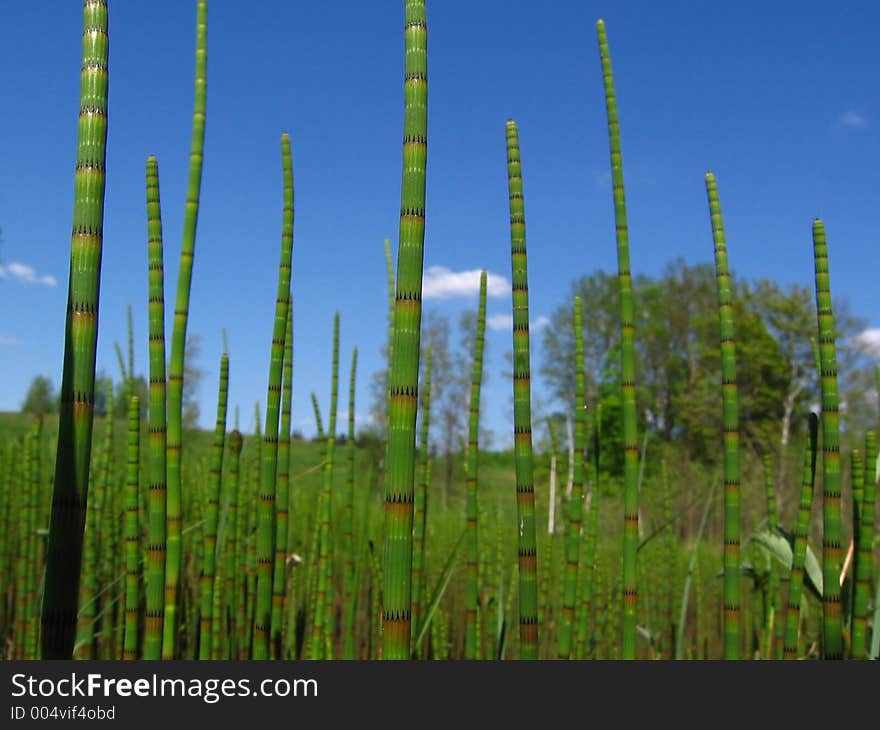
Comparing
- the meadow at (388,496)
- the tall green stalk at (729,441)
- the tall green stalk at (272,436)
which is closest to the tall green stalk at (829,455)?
the meadow at (388,496)

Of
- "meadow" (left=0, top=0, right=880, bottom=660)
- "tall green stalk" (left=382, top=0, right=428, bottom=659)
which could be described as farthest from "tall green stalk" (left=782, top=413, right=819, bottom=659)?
"tall green stalk" (left=382, top=0, right=428, bottom=659)

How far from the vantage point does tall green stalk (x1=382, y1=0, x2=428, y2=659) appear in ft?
2.19

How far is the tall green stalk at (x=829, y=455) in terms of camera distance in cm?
112

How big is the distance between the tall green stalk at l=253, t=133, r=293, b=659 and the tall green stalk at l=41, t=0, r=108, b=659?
0.52 m

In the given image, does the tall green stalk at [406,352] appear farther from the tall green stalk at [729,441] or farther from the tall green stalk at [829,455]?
the tall green stalk at [829,455]

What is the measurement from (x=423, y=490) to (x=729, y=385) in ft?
2.55

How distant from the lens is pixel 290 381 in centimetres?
138

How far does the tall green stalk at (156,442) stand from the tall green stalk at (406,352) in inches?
17.8

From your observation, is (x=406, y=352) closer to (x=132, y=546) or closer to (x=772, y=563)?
(x=132, y=546)

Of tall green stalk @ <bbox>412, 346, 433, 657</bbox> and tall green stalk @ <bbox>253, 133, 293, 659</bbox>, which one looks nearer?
tall green stalk @ <bbox>253, 133, 293, 659</bbox>

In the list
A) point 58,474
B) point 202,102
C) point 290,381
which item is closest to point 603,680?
point 58,474

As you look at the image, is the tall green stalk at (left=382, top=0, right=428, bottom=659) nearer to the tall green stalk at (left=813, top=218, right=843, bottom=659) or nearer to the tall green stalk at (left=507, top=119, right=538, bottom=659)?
the tall green stalk at (left=507, top=119, right=538, bottom=659)

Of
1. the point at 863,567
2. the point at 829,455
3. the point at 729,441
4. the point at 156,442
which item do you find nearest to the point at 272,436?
the point at 156,442

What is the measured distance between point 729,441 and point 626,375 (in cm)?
19
